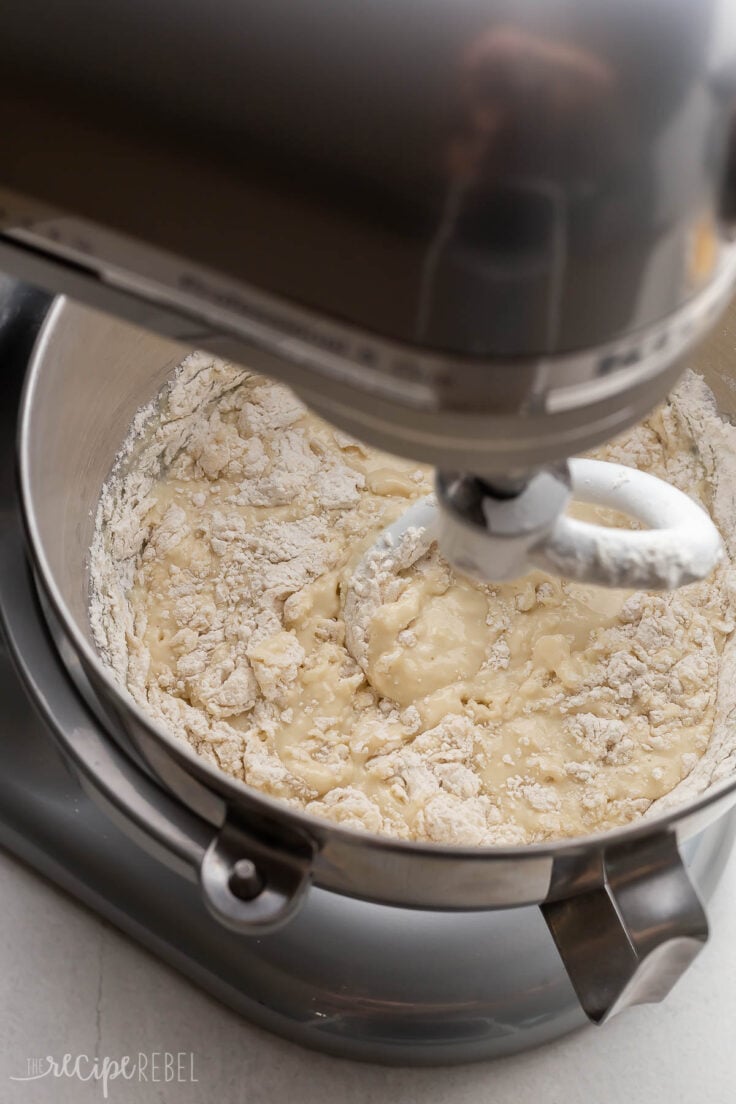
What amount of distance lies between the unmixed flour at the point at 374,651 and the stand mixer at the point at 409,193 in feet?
1.41

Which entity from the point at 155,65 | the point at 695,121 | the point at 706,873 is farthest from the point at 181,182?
the point at 706,873

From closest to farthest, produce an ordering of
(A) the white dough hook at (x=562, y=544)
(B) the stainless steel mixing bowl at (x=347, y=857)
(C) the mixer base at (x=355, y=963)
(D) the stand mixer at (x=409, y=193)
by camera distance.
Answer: (D) the stand mixer at (x=409, y=193)
(A) the white dough hook at (x=562, y=544)
(B) the stainless steel mixing bowl at (x=347, y=857)
(C) the mixer base at (x=355, y=963)

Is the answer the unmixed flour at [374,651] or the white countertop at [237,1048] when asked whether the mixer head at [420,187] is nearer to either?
the unmixed flour at [374,651]

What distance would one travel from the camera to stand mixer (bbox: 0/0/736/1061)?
289mm

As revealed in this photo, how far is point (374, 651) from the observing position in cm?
81

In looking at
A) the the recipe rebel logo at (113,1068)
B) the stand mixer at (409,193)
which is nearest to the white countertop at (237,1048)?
the the recipe rebel logo at (113,1068)

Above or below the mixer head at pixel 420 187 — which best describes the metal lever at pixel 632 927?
below

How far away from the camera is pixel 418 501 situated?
85 centimetres

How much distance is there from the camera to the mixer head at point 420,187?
0.95ft

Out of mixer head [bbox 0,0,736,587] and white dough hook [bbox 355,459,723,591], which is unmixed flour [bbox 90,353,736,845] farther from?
mixer head [bbox 0,0,736,587]

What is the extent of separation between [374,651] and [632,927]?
314 millimetres

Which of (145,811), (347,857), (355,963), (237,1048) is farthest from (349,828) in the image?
(237,1048)

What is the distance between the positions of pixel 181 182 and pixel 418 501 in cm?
54

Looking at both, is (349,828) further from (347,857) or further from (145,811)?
(145,811)
